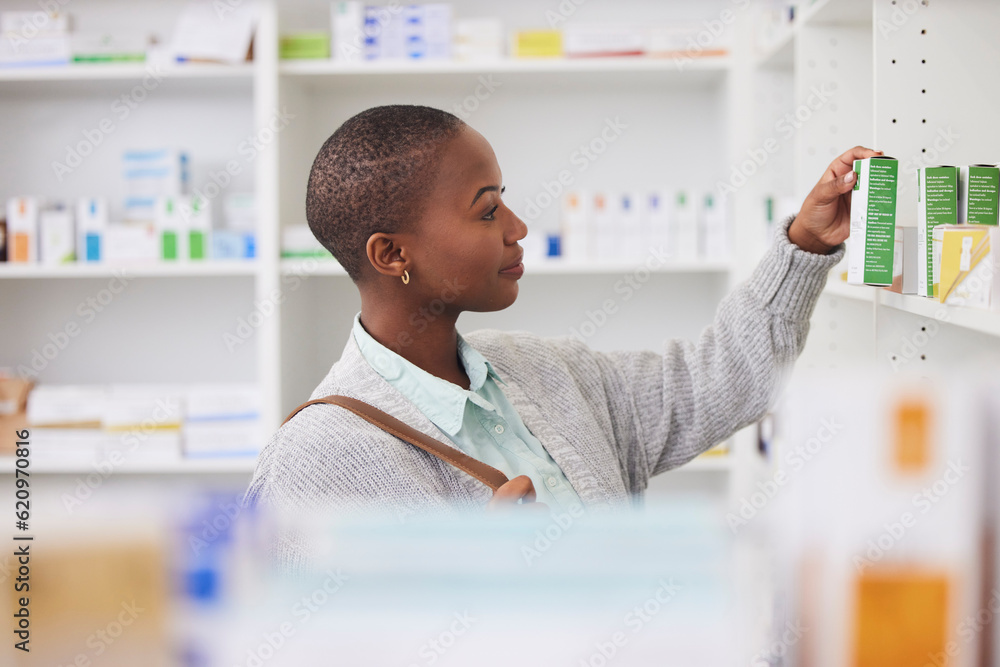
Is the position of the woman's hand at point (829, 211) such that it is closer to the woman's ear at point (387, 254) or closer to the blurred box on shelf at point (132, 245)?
the woman's ear at point (387, 254)

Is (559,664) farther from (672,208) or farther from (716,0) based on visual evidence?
(716,0)

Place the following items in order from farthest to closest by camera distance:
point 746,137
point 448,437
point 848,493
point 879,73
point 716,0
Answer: point 716,0
point 746,137
point 879,73
point 448,437
point 848,493

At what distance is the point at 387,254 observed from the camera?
950 mm

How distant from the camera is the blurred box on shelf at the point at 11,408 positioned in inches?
91.8

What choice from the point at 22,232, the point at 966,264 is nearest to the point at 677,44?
the point at 966,264

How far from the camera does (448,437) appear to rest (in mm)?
875

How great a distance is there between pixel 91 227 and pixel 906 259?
212 cm

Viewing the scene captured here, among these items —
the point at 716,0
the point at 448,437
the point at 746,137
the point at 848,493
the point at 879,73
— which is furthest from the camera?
the point at 716,0

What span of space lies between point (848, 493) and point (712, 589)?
55mm

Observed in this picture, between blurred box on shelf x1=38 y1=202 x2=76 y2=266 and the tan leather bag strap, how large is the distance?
1.83 metres

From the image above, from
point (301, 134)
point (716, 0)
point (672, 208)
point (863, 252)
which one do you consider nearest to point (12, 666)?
point (863, 252)

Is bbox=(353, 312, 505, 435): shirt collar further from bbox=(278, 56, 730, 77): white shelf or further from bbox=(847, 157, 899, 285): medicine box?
bbox=(278, 56, 730, 77): white shelf

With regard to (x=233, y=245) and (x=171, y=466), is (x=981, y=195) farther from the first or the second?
(x=171, y=466)

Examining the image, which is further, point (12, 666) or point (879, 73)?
point (879, 73)
